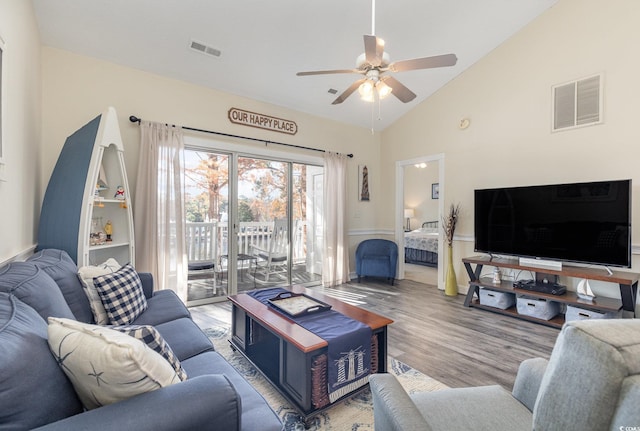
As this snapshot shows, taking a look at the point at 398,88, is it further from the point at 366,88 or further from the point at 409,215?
the point at 409,215

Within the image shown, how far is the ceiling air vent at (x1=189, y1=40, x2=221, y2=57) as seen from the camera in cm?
307

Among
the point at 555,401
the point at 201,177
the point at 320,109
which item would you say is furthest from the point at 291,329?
the point at 320,109

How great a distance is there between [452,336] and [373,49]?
8.89 feet

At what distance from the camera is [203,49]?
3.15 metres

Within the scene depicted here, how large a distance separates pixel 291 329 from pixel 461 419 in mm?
1039

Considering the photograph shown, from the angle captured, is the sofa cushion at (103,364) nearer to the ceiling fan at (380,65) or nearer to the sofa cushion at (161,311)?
the sofa cushion at (161,311)

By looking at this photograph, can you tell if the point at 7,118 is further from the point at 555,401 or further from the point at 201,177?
the point at 555,401

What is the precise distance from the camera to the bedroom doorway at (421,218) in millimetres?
4742

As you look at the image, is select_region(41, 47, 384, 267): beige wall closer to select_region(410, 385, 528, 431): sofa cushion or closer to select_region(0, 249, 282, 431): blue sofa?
select_region(0, 249, 282, 431): blue sofa

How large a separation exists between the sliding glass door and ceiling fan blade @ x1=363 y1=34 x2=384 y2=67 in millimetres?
2468

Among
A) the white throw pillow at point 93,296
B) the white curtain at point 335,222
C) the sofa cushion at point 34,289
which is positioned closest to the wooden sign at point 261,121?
the white curtain at point 335,222

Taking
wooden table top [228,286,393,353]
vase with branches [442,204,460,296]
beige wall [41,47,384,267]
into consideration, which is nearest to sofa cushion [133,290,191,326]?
wooden table top [228,286,393,353]

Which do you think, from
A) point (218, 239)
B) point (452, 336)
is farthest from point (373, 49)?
point (218, 239)

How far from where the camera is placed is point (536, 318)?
321 centimetres
